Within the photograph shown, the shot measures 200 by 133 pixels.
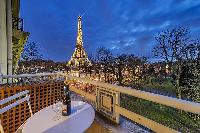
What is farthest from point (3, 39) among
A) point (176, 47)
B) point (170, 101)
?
point (176, 47)

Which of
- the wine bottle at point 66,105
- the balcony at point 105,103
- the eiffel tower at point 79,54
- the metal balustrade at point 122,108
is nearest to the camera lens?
the metal balustrade at point 122,108

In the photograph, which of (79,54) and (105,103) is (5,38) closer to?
(105,103)

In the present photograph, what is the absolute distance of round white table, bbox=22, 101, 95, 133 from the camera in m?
2.86

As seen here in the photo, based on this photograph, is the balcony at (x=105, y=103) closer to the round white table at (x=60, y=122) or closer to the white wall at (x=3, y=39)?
the round white table at (x=60, y=122)

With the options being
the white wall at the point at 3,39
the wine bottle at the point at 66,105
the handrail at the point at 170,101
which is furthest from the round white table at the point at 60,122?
the white wall at the point at 3,39

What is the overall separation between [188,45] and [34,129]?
39232 mm

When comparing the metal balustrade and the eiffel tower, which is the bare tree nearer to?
the eiffel tower

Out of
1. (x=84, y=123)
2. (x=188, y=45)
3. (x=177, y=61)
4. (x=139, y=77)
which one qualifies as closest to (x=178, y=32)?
(x=188, y=45)

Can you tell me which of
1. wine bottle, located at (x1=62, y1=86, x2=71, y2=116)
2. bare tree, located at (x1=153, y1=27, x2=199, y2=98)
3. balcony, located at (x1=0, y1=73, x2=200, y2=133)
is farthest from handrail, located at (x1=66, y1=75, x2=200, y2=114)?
bare tree, located at (x1=153, y1=27, x2=199, y2=98)

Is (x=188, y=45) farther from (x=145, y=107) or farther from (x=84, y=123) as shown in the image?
(x=84, y=123)

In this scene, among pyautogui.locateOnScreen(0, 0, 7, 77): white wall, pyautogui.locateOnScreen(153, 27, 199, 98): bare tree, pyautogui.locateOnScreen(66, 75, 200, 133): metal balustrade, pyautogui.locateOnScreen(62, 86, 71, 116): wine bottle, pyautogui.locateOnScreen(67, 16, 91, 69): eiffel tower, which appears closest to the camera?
pyautogui.locateOnScreen(66, 75, 200, 133): metal balustrade

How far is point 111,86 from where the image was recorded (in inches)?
181

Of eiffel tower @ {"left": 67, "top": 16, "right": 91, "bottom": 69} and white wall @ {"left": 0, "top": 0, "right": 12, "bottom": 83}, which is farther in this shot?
eiffel tower @ {"left": 67, "top": 16, "right": 91, "bottom": 69}

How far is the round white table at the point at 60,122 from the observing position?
2863mm
